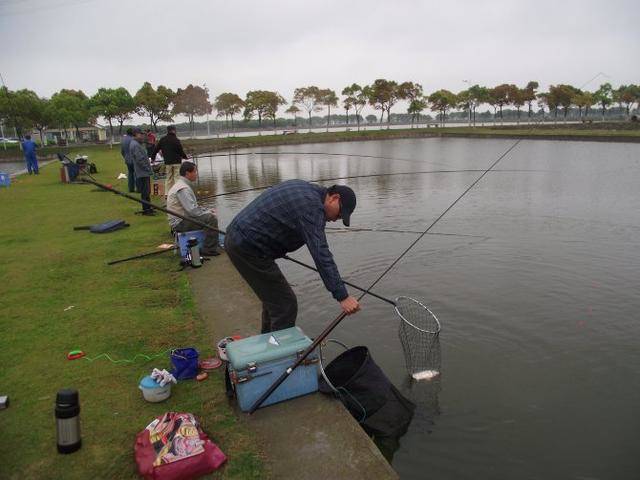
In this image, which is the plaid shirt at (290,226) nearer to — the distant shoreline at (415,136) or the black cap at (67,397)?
the black cap at (67,397)

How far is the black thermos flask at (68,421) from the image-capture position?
3246 mm

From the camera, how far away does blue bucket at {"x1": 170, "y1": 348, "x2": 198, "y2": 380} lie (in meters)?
4.32

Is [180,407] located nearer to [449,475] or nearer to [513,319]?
[449,475]

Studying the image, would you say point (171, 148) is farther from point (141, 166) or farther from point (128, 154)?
point (128, 154)

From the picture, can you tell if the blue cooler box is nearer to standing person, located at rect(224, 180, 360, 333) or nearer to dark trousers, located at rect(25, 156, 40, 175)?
standing person, located at rect(224, 180, 360, 333)

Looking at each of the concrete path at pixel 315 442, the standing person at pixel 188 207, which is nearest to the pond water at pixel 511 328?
the concrete path at pixel 315 442

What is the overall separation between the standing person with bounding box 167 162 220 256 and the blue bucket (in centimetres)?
364

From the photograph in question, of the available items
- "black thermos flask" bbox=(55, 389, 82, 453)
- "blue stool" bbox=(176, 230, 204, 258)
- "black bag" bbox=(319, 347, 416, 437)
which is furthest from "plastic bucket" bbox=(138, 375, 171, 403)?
"blue stool" bbox=(176, 230, 204, 258)

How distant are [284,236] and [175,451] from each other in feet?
6.04

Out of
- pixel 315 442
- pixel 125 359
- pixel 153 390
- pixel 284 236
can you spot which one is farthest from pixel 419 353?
pixel 125 359

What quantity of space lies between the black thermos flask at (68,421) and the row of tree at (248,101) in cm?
5631

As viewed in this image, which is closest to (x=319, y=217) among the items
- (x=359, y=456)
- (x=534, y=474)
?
(x=359, y=456)

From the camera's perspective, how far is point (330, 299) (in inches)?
282

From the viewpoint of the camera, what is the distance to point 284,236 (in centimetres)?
404
